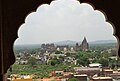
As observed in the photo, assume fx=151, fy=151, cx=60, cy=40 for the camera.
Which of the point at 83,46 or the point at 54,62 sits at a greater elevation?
the point at 83,46

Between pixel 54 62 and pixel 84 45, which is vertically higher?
pixel 84 45

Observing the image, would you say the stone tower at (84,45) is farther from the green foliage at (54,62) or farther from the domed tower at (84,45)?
the green foliage at (54,62)

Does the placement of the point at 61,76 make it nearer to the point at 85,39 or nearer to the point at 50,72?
the point at 50,72

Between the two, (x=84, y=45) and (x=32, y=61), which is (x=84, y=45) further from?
(x=32, y=61)

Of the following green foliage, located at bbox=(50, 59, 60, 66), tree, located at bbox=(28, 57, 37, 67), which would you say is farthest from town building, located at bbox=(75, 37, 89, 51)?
tree, located at bbox=(28, 57, 37, 67)

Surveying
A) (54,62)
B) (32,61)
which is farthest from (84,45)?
(32,61)

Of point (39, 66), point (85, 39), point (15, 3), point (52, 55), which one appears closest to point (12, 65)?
point (39, 66)

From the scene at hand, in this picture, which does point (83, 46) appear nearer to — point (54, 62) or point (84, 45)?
point (84, 45)

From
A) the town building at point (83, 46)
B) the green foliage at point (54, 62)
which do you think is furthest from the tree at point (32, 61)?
the town building at point (83, 46)

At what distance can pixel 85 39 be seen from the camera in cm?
110

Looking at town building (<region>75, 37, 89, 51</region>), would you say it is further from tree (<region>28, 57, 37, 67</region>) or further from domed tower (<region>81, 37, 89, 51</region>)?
tree (<region>28, 57, 37, 67</region>)

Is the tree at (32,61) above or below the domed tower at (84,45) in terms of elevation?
below

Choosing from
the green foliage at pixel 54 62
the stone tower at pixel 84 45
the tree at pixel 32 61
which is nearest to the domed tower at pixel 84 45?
the stone tower at pixel 84 45

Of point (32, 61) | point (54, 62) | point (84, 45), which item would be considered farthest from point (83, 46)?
point (32, 61)
